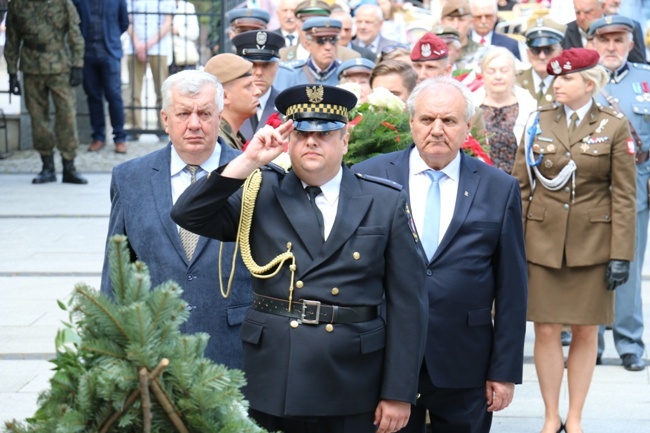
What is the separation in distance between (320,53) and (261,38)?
6.84 ft

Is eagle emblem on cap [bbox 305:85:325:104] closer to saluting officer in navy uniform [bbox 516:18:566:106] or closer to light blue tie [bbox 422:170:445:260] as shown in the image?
light blue tie [bbox 422:170:445:260]

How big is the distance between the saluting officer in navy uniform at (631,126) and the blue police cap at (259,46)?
208cm

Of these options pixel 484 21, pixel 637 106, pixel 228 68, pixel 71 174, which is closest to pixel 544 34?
pixel 637 106

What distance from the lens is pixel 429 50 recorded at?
354 inches

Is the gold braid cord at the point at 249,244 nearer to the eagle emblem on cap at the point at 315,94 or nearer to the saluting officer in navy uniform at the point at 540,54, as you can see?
the eagle emblem on cap at the point at 315,94

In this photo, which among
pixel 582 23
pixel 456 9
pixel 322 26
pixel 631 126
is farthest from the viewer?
pixel 456 9

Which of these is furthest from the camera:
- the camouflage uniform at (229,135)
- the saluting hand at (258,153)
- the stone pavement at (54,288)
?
the stone pavement at (54,288)

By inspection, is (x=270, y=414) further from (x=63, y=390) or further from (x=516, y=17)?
(x=516, y=17)

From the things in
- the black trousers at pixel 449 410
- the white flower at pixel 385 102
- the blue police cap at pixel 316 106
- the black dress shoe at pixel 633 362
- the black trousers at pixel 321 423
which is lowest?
the black dress shoe at pixel 633 362

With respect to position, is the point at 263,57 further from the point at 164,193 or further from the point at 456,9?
the point at 456,9

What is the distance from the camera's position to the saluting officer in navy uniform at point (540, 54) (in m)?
9.76

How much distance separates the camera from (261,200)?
14.9 ft

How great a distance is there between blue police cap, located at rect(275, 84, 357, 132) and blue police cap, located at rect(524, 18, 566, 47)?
5.60m

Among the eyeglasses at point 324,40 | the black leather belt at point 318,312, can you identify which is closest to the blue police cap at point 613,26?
the eyeglasses at point 324,40
